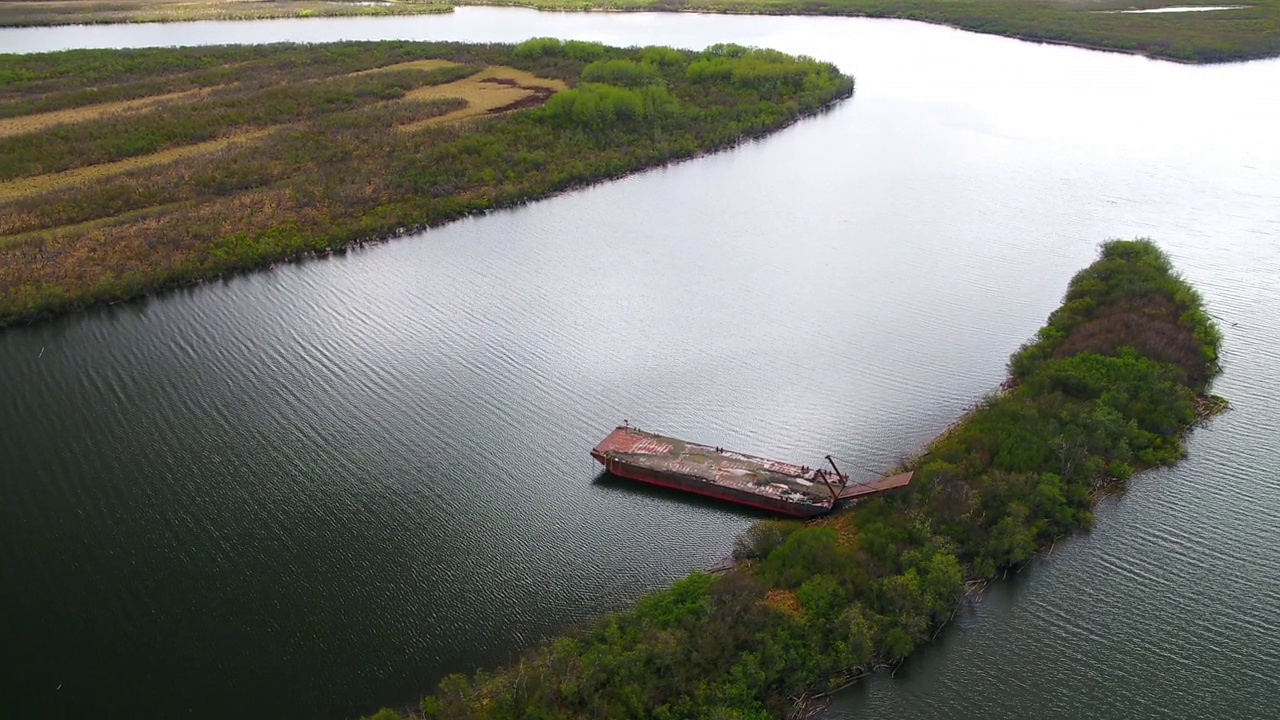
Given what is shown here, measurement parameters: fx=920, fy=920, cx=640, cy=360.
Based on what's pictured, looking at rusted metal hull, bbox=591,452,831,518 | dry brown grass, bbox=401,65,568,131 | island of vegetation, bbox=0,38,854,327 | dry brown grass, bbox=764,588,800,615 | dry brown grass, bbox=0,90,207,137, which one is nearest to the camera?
dry brown grass, bbox=764,588,800,615

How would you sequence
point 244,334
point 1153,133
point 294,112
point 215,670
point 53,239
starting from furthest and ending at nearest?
point 294,112, point 1153,133, point 53,239, point 244,334, point 215,670

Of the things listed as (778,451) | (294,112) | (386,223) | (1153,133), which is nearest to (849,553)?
(778,451)

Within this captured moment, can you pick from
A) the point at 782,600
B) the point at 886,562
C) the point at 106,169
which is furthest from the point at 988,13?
the point at 782,600

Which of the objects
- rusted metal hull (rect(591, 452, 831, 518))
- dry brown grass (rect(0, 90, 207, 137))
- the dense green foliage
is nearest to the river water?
rusted metal hull (rect(591, 452, 831, 518))

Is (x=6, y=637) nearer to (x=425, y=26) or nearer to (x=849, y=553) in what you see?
(x=849, y=553)

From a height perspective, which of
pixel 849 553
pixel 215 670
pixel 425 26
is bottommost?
pixel 215 670

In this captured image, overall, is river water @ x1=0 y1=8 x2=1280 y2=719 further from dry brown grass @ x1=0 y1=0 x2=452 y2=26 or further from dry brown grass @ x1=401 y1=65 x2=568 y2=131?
dry brown grass @ x1=0 y1=0 x2=452 y2=26

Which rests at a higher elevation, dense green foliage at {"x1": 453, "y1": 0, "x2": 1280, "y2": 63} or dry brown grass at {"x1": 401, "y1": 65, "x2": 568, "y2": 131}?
dense green foliage at {"x1": 453, "y1": 0, "x2": 1280, "y2": 63}

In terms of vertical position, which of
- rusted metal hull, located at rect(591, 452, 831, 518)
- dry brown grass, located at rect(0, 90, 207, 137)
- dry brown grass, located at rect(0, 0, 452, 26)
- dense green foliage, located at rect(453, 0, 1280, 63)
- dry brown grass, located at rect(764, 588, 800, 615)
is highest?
dry brown grass, located at rect(0, 0, 452, 26)

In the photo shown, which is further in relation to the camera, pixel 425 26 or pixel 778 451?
pixel 425 26
